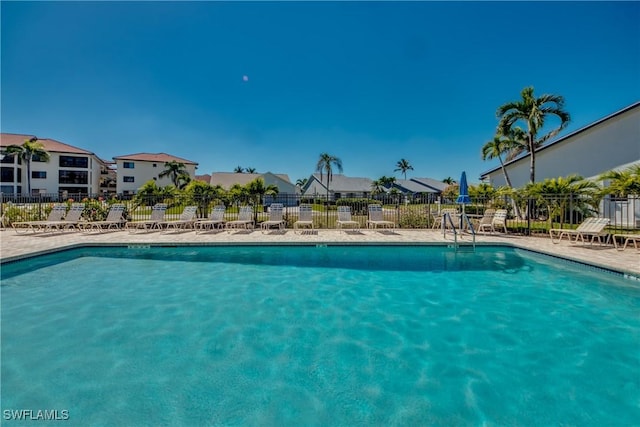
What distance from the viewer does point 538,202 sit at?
11719mm

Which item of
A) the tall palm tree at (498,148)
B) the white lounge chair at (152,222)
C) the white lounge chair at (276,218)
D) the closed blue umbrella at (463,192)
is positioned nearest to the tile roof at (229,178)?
the tall palm tree at (498,148)

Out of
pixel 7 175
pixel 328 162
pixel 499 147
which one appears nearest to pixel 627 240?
pixel 499 147

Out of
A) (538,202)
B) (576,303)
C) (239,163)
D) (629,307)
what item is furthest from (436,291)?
(239,163)

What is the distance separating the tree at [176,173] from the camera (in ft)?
150

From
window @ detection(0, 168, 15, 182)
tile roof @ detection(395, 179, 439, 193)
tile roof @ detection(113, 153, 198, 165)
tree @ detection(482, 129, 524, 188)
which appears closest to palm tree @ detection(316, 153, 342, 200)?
tile roof @ detection(395, 179, 439, 193)

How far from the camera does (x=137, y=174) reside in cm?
4728

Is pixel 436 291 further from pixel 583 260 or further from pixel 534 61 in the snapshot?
pixel 534 61

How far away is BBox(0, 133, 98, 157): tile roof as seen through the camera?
39428 mm

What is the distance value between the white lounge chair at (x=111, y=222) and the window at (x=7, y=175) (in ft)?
141

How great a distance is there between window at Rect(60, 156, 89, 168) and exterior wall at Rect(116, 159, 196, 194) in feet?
14.5

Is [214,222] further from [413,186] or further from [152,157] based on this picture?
[152,157]

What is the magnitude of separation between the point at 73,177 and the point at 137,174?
8.36m

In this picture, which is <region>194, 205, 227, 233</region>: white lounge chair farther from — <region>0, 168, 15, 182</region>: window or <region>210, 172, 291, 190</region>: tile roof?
<region>0, 168, 15, 182</region>: window

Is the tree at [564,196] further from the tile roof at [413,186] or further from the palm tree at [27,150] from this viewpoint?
the palm tree at [27,150]
